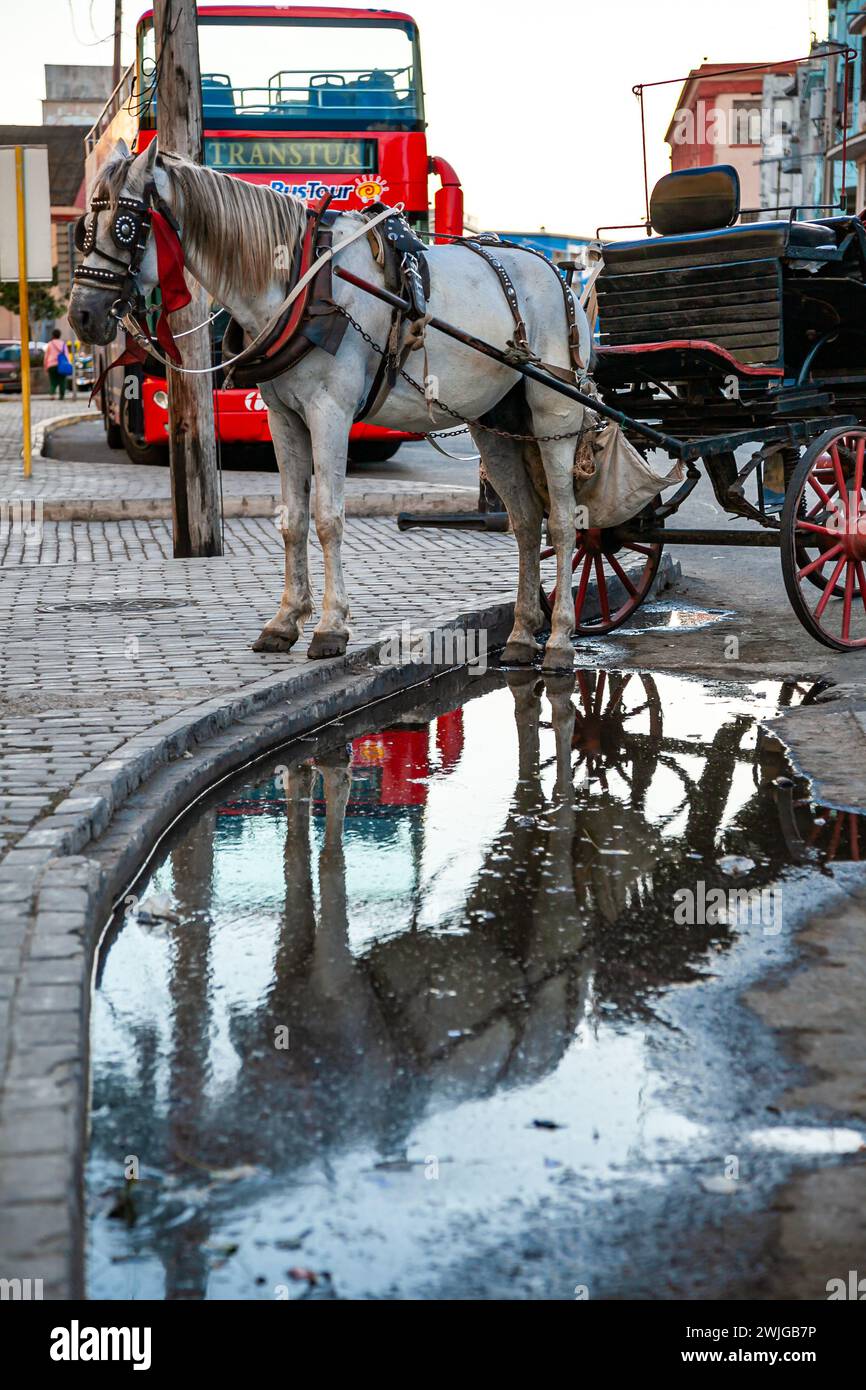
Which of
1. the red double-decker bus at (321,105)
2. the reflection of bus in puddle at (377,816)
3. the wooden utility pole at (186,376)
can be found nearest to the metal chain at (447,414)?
the reflection of bus in puddle at (377,816)

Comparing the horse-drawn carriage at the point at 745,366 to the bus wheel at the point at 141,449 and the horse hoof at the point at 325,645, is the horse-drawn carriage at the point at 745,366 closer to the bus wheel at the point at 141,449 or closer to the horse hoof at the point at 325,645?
the horse hoof at the point at 325,645

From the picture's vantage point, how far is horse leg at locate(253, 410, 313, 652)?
25.1ft

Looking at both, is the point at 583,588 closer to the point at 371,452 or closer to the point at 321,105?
the point at 321,105

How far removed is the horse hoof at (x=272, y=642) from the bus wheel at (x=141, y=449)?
45.7 ft

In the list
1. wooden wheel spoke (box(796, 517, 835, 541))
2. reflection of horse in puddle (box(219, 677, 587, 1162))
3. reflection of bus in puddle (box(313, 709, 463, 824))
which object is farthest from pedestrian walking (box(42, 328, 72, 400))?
reflection of horse in puddle (box(219, 677, 587, 1162))

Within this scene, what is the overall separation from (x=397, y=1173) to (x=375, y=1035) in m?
0.64

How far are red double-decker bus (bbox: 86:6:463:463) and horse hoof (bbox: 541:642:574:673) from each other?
34.0ft

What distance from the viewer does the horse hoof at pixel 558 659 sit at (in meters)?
8.21

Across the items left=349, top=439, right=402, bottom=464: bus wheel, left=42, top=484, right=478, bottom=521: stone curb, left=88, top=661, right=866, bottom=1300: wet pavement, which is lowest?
left=88, top=661, right=866, bottom=1300: wet pavement

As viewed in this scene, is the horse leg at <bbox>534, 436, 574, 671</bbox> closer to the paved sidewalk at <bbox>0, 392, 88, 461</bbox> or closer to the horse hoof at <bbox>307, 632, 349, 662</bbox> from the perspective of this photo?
the horse hoof at <bbox>307, 632, 349, 662</bbox>

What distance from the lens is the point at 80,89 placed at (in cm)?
9506

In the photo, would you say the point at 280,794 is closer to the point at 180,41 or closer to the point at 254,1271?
the point at 254,1271
